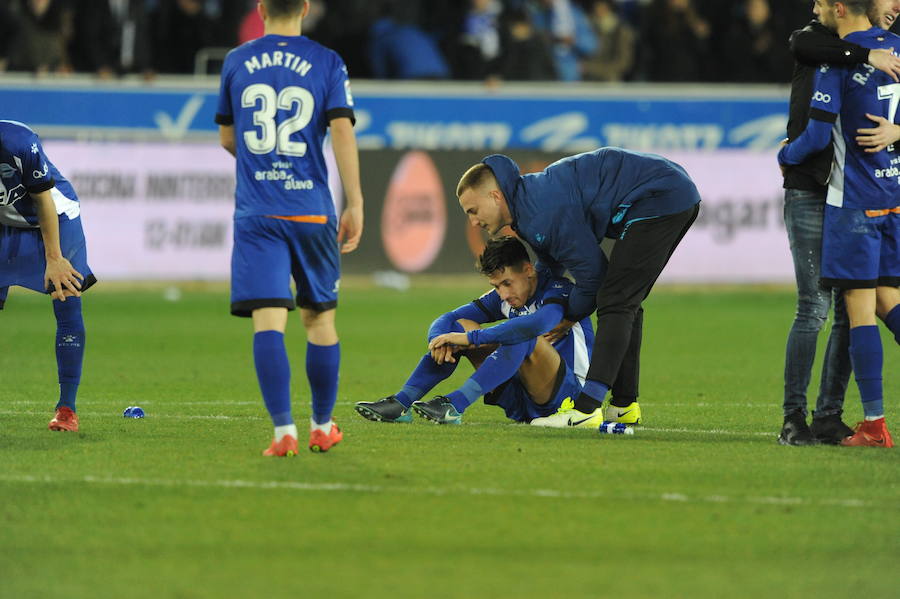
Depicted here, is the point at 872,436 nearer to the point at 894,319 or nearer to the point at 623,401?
the point at 894,319

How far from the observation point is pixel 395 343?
12.9 metres

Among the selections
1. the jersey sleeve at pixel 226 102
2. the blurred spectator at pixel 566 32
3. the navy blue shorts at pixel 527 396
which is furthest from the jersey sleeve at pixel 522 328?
the blurred spectator at pixel 566 32

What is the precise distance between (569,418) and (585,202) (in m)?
1.22

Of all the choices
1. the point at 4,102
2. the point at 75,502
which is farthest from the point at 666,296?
the point at 75,502

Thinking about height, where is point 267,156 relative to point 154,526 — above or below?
above

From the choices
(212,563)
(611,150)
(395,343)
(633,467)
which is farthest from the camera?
(395,343)

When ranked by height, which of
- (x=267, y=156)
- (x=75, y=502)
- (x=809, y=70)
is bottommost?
(x=75, y=502)

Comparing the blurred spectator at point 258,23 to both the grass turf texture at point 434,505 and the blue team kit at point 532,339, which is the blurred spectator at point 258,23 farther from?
the blue team kit at point 532,339

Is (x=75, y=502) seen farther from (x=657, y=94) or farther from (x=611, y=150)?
(x=657, y=94)

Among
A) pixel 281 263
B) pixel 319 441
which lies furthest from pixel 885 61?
pixel 319 441

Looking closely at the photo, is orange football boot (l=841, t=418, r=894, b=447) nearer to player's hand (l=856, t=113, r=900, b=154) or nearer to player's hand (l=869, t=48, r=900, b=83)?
player's hand (l=856, t=113, r=900, b=154)

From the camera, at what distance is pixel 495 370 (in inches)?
307

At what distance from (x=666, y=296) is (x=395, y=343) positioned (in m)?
6.24

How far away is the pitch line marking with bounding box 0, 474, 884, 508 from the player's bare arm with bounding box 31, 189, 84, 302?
5.21 ft
